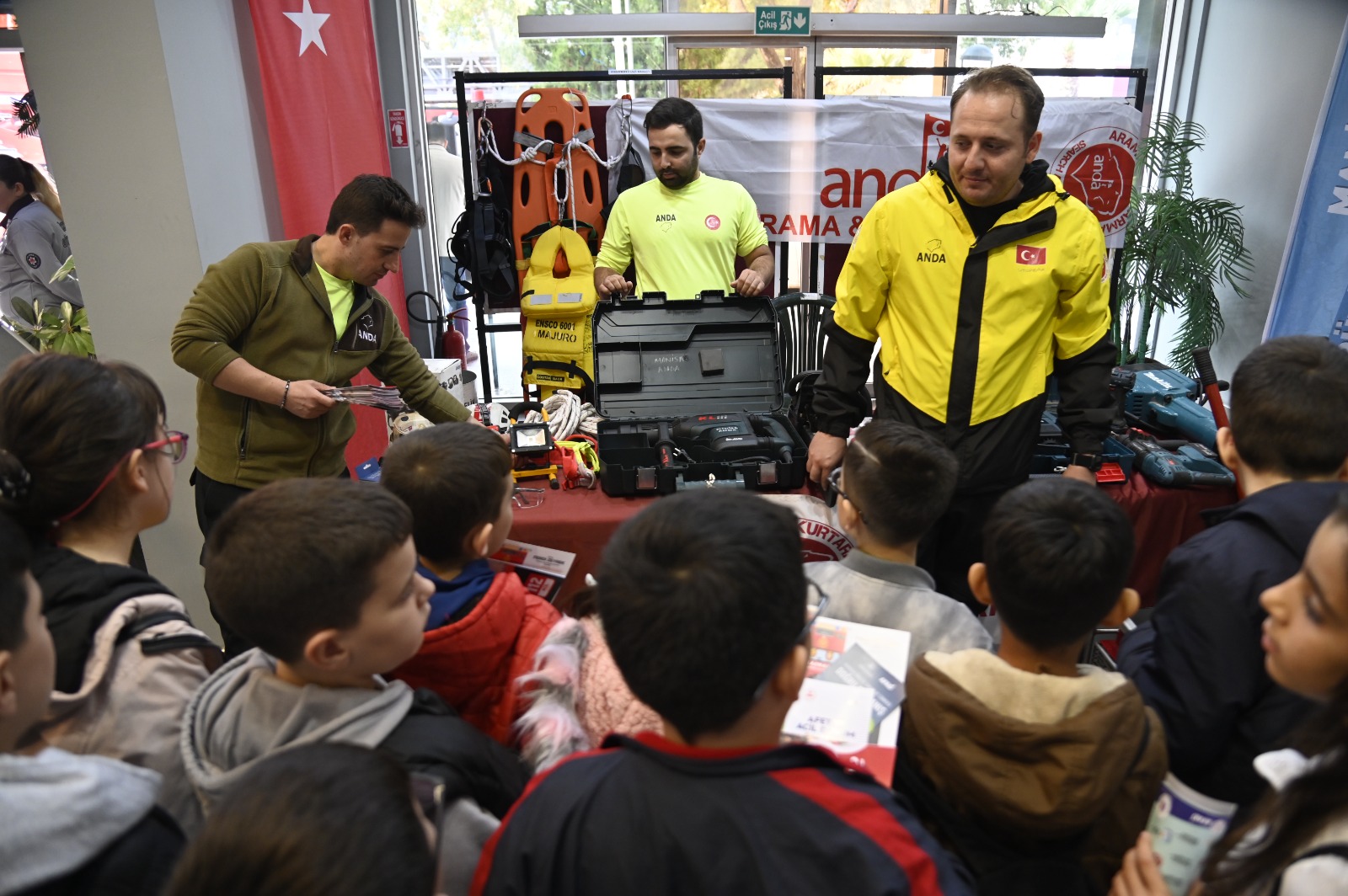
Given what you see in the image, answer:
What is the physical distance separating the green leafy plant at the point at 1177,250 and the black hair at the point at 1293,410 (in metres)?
3.13

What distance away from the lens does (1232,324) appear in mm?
5219

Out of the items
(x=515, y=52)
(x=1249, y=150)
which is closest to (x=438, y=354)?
(x=515, y=52)

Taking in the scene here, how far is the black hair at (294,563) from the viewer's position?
1040 millimetres

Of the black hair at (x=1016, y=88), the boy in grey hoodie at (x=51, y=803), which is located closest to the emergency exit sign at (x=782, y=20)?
the black hair at (x=1016, y=88)

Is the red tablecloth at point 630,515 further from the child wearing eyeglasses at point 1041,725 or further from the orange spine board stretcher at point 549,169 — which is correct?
the orange spine board stretcher at point 549,169

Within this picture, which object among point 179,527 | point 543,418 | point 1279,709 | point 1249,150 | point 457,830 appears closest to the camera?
point 457,830

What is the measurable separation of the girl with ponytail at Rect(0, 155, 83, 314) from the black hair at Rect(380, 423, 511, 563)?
3711mm

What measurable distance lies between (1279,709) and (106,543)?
192 centimetres

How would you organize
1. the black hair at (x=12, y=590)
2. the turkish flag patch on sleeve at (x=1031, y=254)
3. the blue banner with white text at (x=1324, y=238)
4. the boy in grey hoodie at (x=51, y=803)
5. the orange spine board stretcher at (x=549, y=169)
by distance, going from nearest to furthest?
1. the boy in grey hoodie at (x=51, y=803)
2. the black hair at (x=12, y=590)
3. the turkish flag patch on sleeve at (x=1031, y=254)
4. the blue banner with white text at (x=1324, y=238)
5. the orange spine board stretcher at (x=549, y=169)

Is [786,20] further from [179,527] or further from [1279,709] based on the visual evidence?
[1279,709]

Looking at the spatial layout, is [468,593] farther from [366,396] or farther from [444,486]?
[366,396]

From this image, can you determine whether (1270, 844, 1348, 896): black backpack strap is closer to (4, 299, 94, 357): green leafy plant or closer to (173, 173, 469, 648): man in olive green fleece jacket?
(173, 173, 469, 648): man in olive green fleece jacket

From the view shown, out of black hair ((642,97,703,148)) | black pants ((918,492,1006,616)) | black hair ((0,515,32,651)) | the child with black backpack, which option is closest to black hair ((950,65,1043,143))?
black pants ((918,492,1006,616))

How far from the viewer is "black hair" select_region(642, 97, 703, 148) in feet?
12.1
